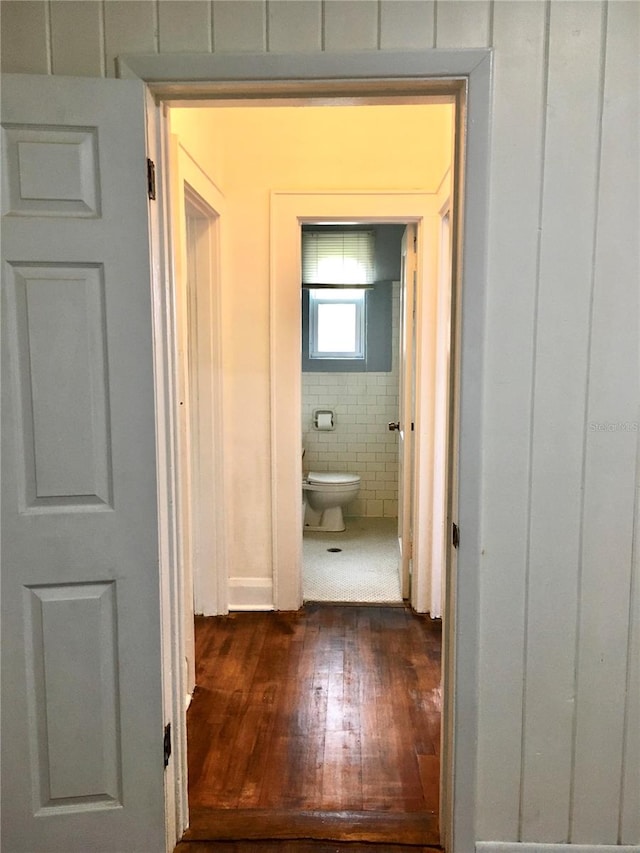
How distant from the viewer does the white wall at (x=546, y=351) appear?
146 cm

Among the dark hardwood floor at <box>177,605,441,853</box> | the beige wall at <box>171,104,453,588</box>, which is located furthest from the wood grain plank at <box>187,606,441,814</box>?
the beige wall at <box>171,104,453,588</box>

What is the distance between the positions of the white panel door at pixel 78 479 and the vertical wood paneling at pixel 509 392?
89 cm

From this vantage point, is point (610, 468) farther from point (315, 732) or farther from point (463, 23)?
point (315, 732)

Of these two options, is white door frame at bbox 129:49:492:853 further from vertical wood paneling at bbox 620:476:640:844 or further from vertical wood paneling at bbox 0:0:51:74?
vertical wood paneling at bbox 620:476:640:844

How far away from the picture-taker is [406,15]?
1456 mm

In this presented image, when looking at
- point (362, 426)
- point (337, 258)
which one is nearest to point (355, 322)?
point (337, 258)

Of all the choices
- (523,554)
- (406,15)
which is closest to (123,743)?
(523,554)

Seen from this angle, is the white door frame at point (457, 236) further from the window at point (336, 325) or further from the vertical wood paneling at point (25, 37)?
the window at point (336, 325)

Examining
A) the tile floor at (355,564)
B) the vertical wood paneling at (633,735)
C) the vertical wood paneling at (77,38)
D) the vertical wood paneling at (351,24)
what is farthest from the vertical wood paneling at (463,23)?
the tile floor at (355,564)

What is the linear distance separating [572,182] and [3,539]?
171 centimetres

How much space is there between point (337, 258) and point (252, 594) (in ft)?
9.32

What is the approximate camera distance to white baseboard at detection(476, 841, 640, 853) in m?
1.64

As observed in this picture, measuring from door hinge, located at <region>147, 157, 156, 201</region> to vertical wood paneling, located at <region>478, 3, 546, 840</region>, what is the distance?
34.4 inches

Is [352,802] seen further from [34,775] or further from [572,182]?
[572,182]
